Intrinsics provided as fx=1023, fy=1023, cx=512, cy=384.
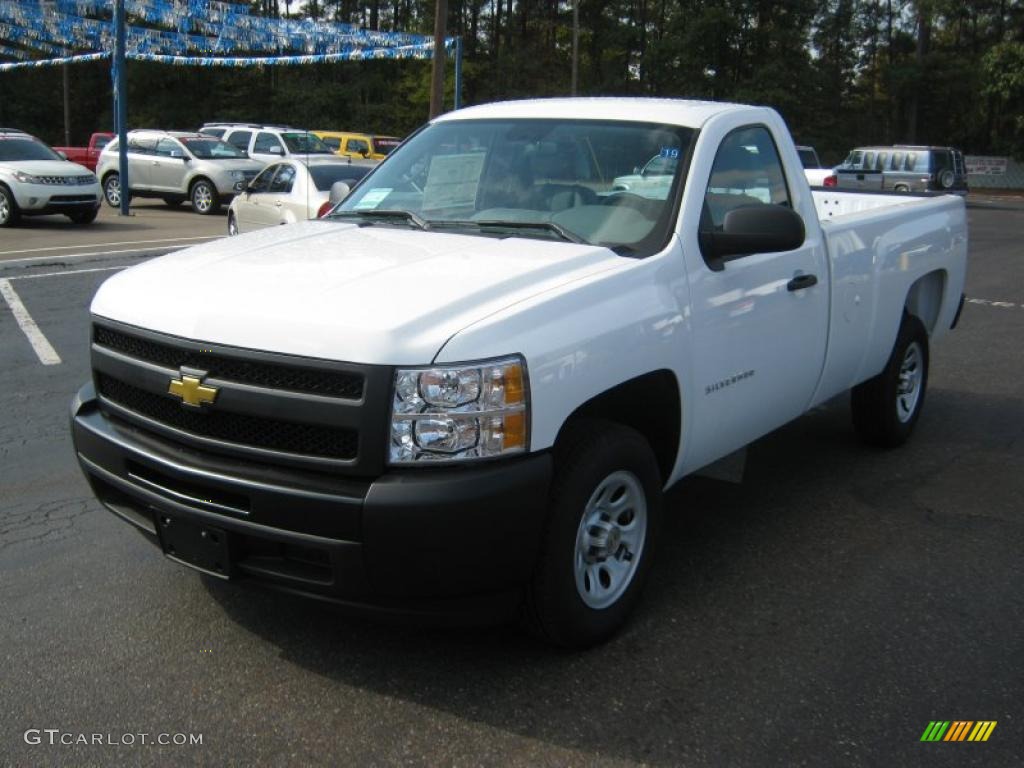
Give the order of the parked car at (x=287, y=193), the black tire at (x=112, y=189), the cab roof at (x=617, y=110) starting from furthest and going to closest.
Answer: the black tire at (x=112, y=189) → the parked car at (x=287, y=193) → the cab roof at (x=617, y=110)

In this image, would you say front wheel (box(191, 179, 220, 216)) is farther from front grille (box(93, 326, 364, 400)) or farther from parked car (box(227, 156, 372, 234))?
front grille (box(93, 326, 364, 400))

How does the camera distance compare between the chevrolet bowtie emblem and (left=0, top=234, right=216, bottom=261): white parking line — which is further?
(left=0, top=234, right=216, bottom=261): white parking line

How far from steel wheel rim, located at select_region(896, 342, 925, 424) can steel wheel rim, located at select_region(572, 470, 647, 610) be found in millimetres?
2903

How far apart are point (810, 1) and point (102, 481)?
184 feet

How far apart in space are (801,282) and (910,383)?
2.03 meters

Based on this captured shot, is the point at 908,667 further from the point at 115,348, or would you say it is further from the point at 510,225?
the point at 115,348

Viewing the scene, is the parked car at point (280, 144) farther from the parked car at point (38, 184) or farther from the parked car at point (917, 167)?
the parked car at point (917, 167)

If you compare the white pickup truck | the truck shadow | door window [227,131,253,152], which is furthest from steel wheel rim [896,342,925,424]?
door window [227,131,253,152]

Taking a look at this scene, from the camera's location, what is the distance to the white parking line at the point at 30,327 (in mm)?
7835

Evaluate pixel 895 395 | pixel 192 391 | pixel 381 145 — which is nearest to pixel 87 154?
pixel 381 145

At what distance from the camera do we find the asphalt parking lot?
2965 mm

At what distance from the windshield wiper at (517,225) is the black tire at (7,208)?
15.6 m

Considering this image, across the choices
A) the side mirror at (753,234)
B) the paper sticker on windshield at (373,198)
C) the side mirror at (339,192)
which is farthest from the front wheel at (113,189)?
the side mirror at (753,234)
